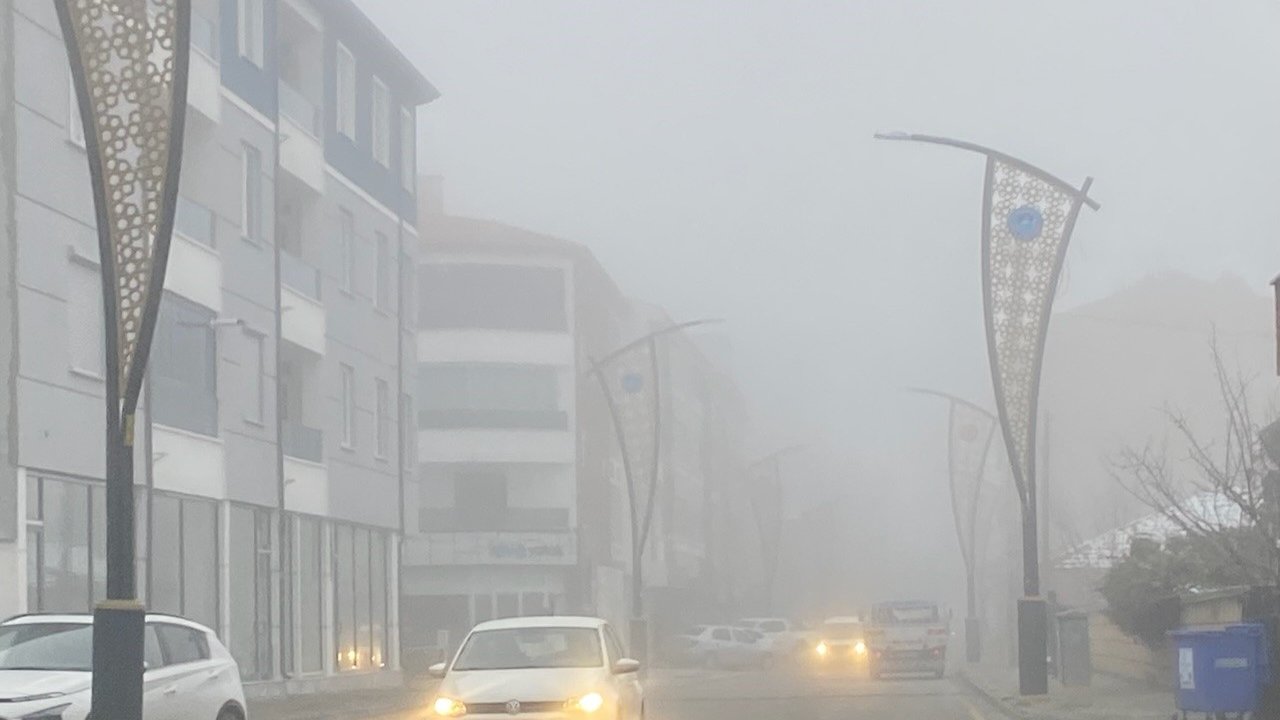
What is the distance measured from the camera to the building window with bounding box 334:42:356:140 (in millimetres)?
47000

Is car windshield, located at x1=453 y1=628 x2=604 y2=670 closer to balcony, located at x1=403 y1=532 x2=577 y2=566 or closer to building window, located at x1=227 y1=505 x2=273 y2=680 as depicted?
building window, located at x1=227 y1=505 x2=273 y2=680

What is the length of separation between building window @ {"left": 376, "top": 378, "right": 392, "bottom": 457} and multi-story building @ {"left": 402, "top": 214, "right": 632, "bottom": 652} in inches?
896

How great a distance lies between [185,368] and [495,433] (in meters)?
38.1

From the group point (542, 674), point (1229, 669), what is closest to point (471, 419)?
point (1229, 669)

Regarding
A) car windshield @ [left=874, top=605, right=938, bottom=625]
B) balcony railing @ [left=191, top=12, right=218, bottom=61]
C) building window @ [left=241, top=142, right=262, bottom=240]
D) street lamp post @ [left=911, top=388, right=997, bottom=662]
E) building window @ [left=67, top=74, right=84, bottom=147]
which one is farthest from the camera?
street lamp post @ [left=911, top=388, right=997, bottom=662]

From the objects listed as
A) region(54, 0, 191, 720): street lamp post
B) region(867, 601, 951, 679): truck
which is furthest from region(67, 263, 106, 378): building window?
region(867, 601, 951, 679): truck

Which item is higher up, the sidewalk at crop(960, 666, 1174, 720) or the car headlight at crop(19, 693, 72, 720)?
the car headlight at crop(19, 693, 72, 720)

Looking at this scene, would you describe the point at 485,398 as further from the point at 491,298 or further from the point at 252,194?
the point at 252,194

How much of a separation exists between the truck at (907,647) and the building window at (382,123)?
16.4 metres

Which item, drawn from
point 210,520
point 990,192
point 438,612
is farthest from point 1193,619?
point 438,612

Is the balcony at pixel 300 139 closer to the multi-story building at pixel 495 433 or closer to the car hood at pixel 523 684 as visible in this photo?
the car hood at pixel 523 684

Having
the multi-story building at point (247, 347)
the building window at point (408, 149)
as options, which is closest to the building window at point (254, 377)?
the multi-story building at point (247, 347)

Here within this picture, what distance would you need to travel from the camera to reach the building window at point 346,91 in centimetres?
4700

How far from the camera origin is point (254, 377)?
4059 centimetres
